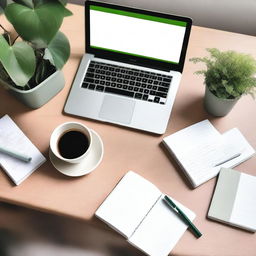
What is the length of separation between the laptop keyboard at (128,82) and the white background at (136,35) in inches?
2.1

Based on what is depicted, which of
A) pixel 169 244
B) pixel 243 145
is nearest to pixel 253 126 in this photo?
pixel 243 145

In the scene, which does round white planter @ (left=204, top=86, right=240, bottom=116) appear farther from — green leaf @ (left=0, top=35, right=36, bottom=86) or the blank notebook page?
green leaf @ (left=0, top=35, right=36, bottom=86)

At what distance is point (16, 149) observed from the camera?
97 cm

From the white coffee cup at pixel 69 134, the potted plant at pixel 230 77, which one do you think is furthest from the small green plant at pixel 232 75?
the white coffee cup at pixel 69 134

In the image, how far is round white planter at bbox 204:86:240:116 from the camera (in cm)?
96

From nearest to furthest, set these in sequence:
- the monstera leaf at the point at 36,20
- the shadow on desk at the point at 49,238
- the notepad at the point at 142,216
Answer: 1. the monstera leaf at the point at 36,20
2. the notepad at the point at 142,216
3. the shadow on desk at the point at 49,238

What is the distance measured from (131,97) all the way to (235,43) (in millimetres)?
375

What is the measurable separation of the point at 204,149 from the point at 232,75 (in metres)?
0.20

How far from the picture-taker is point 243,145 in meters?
0.98

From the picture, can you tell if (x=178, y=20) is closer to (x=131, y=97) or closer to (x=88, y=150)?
(x=131, y=97)

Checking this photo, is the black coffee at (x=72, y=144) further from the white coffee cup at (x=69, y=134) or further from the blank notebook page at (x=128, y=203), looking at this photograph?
the blank notebook page at (x=128, y=203)

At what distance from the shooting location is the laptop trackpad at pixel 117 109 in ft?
3.34

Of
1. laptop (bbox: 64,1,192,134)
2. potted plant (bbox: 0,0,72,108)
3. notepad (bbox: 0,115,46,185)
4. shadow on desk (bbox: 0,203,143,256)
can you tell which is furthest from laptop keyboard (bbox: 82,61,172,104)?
shadow on desk (bbox: 0,203,143,256)

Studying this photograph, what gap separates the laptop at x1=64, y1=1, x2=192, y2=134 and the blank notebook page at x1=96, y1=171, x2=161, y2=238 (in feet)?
0.49
